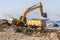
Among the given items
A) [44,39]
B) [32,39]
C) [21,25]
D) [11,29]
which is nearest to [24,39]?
[32,39]

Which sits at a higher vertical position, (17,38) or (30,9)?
(30,9)

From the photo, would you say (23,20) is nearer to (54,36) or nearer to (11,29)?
(11,29)

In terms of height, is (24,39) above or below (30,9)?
below

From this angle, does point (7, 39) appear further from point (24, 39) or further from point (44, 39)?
point (44, 39)

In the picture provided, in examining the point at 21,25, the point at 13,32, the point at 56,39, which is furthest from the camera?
the point at 21,25

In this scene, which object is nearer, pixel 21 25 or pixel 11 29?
pixel 11 29

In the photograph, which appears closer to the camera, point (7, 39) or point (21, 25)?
point (7, 39)

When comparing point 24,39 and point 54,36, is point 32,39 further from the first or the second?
point 54,36

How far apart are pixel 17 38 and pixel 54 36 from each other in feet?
11.0

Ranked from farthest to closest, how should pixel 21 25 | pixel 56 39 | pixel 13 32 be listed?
pixel 21 25 → pixel 13 32 → pixel 56 39

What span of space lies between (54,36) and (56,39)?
0.79 m

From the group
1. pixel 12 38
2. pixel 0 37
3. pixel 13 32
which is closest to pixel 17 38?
pixel 12 38

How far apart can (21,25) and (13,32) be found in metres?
4.65

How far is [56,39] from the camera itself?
648 inches
